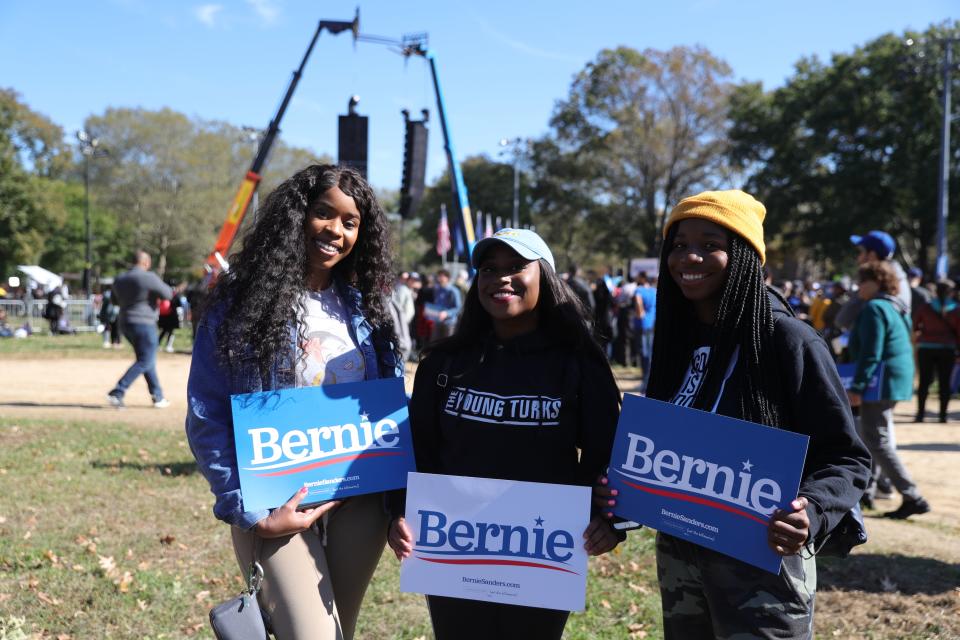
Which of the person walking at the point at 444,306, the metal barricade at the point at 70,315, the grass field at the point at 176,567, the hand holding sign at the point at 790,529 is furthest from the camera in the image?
the metal barricade at the point at 70,315

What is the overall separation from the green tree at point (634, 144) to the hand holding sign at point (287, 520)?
43.1m

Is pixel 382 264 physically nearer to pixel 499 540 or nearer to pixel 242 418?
pixel 242 418

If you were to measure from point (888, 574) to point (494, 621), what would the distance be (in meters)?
3.53

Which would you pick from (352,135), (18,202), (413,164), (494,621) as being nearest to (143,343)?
(352,135)

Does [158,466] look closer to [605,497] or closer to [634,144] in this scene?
[605,497]

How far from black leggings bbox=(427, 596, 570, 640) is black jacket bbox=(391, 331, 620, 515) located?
37 centimetres

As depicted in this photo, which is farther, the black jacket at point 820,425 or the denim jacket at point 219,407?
the denim jacket at point 219,407

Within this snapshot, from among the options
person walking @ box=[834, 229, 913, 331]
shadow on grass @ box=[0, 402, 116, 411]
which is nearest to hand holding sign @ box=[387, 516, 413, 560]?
person walking @ box=[834, 229, 913, 331]

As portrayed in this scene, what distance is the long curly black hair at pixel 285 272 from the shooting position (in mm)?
2396

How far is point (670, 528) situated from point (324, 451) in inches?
42.1

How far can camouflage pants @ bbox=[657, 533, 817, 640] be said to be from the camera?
2068mm

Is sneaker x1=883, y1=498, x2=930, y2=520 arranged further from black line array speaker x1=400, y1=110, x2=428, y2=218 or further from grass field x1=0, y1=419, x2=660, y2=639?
black line array speaker x1=400, y1=110, x2=428, y2=218

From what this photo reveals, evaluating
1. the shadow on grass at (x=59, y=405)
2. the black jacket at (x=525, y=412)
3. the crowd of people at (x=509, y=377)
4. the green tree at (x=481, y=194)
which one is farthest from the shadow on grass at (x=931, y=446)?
the green tree at (x=481, y=194)

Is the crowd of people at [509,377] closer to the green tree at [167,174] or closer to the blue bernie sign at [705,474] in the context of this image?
the blue bernie sign at [705,474]
